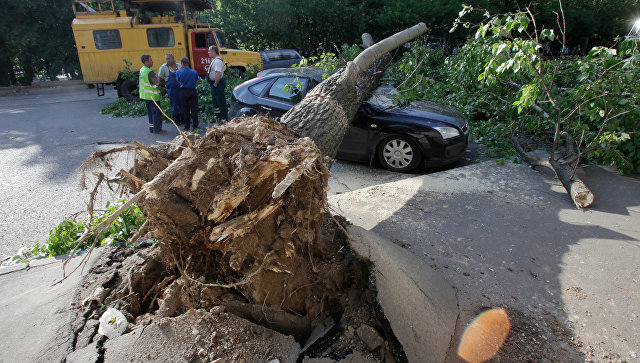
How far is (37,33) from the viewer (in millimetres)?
18109

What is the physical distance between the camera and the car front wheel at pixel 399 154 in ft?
18.4

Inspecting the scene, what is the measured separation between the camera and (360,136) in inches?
227

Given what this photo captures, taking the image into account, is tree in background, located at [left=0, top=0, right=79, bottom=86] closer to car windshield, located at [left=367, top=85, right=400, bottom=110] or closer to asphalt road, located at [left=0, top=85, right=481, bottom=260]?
asphalt road, located at [left=0, top=85, right=481, bottom=260]

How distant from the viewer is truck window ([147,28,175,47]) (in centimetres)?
1336

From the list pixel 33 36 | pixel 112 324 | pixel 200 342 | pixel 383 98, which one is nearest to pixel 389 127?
pixel 383 98

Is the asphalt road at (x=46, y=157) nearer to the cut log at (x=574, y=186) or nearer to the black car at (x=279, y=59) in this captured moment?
the cut log at (x=574, y=186)

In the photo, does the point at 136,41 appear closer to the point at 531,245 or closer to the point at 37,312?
the point at 37,312

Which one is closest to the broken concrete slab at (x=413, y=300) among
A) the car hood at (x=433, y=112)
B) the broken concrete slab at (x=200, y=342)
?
the broken concrete slab at (x=200, y=342)

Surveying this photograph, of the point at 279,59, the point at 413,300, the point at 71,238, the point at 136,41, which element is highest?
the point at 136,41

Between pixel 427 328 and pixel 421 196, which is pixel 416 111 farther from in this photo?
pixel 427 328

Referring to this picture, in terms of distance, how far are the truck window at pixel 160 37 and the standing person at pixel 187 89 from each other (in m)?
6.40

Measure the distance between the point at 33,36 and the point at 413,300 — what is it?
23.9 m

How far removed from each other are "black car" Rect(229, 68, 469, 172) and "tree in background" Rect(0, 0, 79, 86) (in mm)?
19172

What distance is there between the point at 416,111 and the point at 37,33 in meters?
22.1
